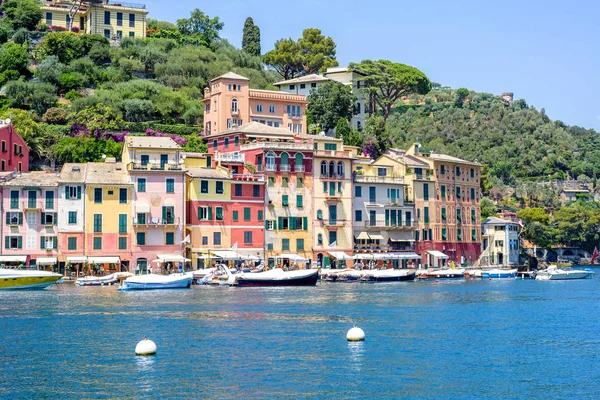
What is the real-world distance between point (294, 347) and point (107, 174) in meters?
43.1

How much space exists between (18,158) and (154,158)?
549 inches

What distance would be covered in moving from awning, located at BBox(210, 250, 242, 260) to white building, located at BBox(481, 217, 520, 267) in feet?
116

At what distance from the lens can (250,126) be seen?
305 ft

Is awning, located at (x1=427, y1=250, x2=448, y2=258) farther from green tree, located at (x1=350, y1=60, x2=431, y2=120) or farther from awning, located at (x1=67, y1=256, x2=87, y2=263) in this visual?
awning, located at (x1=67, y1=256, x2=87, y2=263)

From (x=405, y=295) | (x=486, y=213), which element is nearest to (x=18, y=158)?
(x=405, y=295)

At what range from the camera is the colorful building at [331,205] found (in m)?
88.6

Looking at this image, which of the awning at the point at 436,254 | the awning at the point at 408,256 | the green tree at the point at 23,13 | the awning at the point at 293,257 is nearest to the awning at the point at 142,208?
the awning at the point at 293,257

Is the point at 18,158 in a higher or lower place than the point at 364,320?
higher

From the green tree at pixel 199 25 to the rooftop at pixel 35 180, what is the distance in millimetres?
59673

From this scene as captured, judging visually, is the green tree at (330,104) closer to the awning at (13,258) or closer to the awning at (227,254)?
the awning at (227,254)

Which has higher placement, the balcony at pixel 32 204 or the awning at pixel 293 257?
the balcony at pixel 32 204

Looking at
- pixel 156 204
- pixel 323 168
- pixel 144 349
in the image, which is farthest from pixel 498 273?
pixel 144 349

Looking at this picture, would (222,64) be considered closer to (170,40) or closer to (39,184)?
(170,40)

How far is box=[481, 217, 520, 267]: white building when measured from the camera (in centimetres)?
10638
